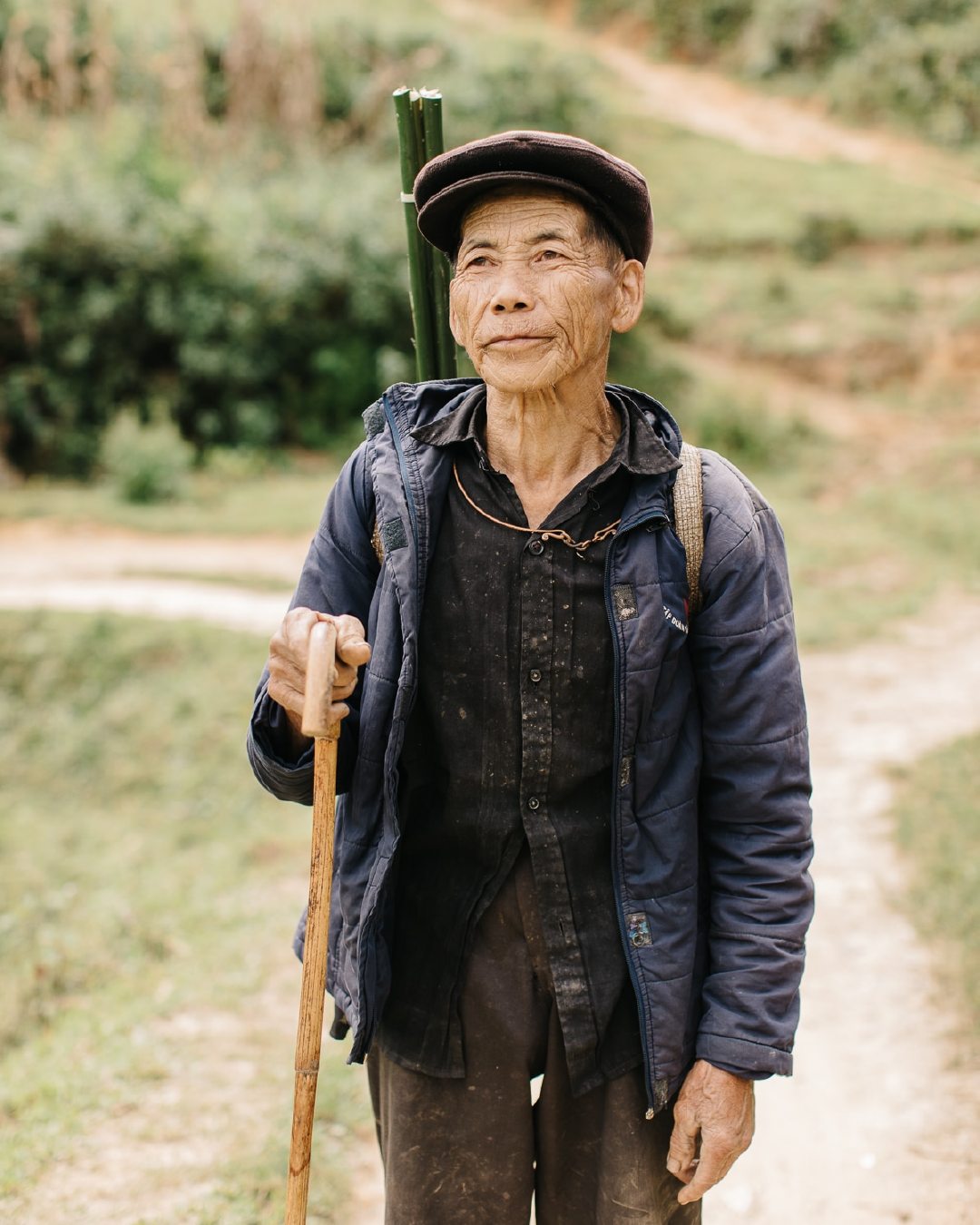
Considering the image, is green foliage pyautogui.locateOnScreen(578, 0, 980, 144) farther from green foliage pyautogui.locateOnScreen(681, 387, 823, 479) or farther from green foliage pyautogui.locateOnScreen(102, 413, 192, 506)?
green foliage pyautogui.locateOnScreen(102, 413, 192, 506)

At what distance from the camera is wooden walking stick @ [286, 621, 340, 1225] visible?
1.41 meters

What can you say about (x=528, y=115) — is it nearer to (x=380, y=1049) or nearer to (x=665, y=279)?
(x=665, y=279)

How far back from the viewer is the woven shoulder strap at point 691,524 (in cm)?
160

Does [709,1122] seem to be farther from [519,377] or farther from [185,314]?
[185,314]

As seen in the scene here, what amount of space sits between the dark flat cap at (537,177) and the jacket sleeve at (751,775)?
38 cm

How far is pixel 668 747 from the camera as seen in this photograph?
1.63 m

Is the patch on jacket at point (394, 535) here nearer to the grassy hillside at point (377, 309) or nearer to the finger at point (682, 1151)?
the finger at point (682, 1151)

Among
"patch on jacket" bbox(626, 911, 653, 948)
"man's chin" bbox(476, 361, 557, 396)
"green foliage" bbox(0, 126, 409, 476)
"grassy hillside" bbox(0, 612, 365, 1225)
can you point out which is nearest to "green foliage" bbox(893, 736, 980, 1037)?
"grassy hillside" bbox(0, 612, 365, 1225)

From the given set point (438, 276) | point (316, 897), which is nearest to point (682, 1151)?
point (316, 897)

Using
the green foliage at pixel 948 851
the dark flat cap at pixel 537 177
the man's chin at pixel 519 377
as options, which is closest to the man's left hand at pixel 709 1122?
the man's chin at pixel 519 377

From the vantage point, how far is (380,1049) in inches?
71.4

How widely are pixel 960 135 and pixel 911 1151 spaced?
19.5m

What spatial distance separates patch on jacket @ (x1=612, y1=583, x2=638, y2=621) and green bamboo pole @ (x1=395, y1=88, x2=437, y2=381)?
2.18ft

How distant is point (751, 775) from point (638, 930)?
11.1 inches
